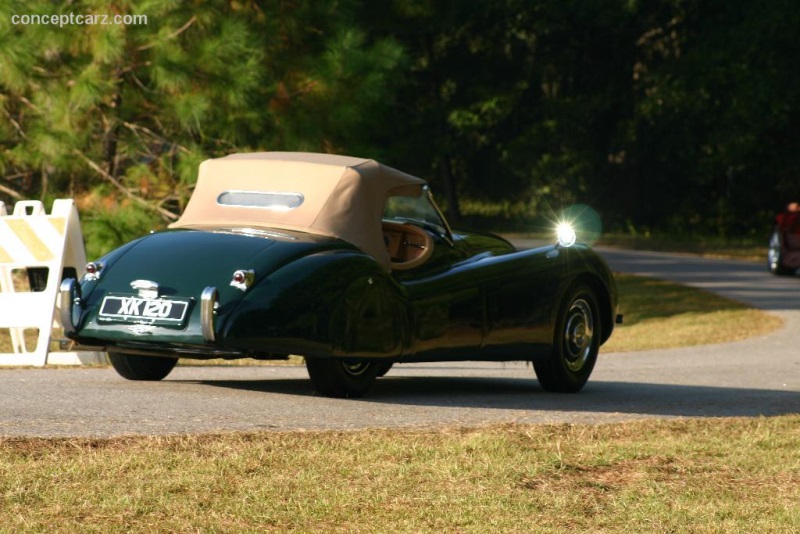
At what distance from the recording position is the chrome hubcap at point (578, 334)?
9.89m

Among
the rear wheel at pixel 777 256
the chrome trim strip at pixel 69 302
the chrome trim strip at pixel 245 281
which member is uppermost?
the chrome trim strip at pixel 245 281

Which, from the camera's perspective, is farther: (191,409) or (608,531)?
(191,409)

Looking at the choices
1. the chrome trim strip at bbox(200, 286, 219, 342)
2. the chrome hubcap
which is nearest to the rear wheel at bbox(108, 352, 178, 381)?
the chrome trim strip at bbox(200, 286, 219, 342)

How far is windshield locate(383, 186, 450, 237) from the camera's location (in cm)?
937

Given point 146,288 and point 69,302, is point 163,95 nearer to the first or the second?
point 69,302

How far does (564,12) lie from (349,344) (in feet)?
115

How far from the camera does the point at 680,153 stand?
42.8 m

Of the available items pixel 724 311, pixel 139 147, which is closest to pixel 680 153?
pixel 724 311

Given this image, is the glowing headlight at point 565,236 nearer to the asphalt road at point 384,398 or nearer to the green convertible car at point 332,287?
the green convertible car at point 332,287

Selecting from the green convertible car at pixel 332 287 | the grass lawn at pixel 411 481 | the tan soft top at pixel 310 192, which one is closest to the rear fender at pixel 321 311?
the green convertible car at pixel 332 287

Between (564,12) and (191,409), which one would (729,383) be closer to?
(191,409)

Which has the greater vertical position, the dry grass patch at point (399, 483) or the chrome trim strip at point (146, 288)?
the chrome trim strip at point (146, 288)

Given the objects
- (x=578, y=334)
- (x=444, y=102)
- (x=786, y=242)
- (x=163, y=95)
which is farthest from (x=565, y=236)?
(x=444, y=102)

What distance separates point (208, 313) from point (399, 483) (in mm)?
1998
